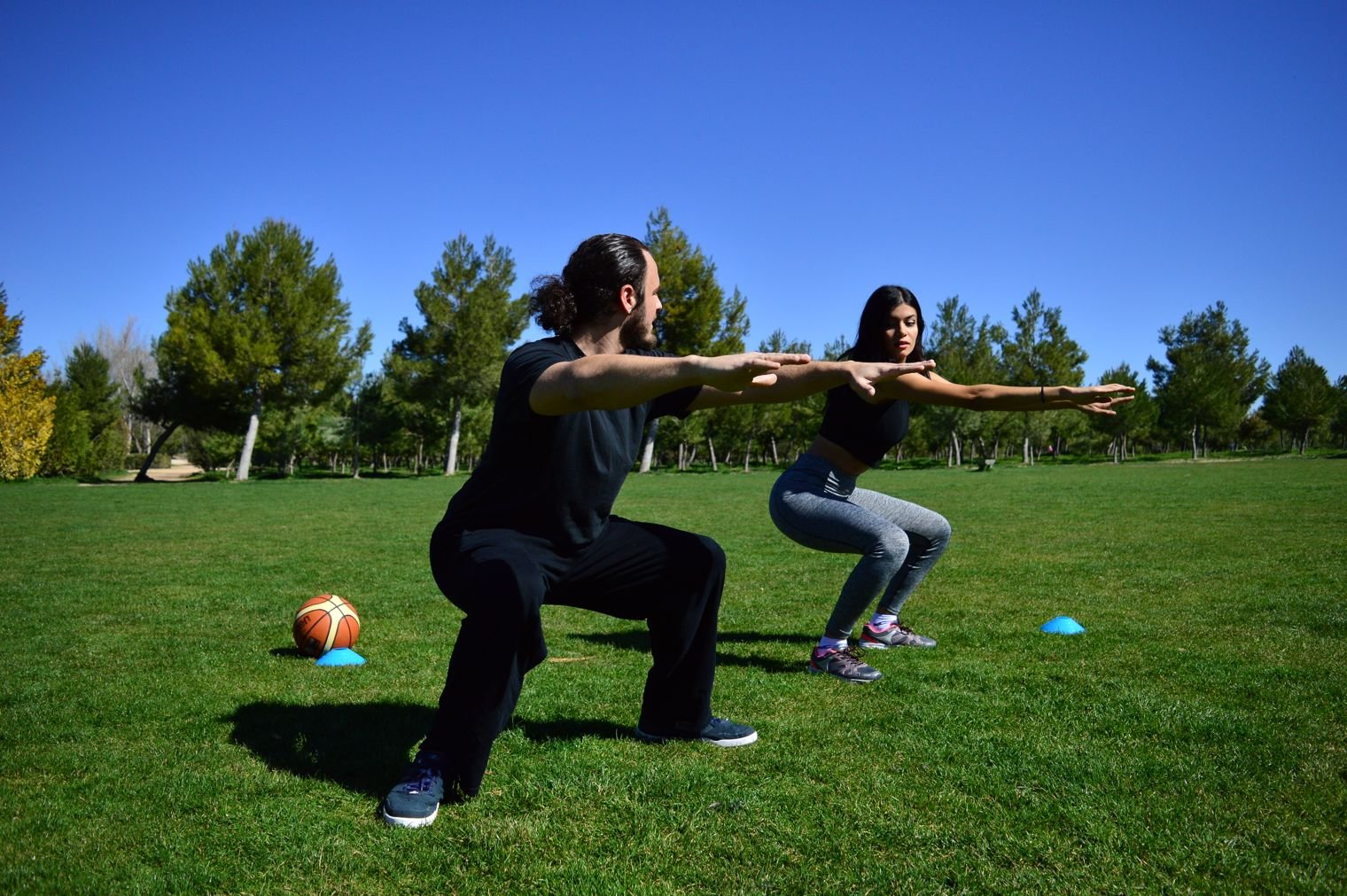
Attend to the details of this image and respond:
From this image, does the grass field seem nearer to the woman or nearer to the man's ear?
the woman

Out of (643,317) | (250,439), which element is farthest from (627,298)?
(250,439)

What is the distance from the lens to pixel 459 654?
3.54 m

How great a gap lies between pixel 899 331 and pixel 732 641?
→ 8.93 feet

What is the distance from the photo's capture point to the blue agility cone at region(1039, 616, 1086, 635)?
267 inches

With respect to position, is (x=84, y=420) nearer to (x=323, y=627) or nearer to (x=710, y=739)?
(x=323, y=627)

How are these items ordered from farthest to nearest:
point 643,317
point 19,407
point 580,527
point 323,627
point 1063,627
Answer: point 19,407
point 1063,627
point 323,627
point 643,317
point 580,527

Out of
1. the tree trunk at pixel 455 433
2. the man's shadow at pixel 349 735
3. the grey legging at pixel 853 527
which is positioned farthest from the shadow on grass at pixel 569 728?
the tree trunk at pixel 455 433

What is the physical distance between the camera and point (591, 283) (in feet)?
12.9

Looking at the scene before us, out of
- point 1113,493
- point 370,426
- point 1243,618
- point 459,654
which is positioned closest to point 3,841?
point 459,654

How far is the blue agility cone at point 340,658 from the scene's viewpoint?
607cm

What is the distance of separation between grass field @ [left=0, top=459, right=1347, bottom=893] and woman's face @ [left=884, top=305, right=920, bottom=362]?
6.75 feet

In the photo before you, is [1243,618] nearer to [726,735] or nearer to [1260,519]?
[726,735]

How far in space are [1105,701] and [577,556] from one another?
309 cm

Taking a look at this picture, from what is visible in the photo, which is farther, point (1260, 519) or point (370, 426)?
point (370, 426)
